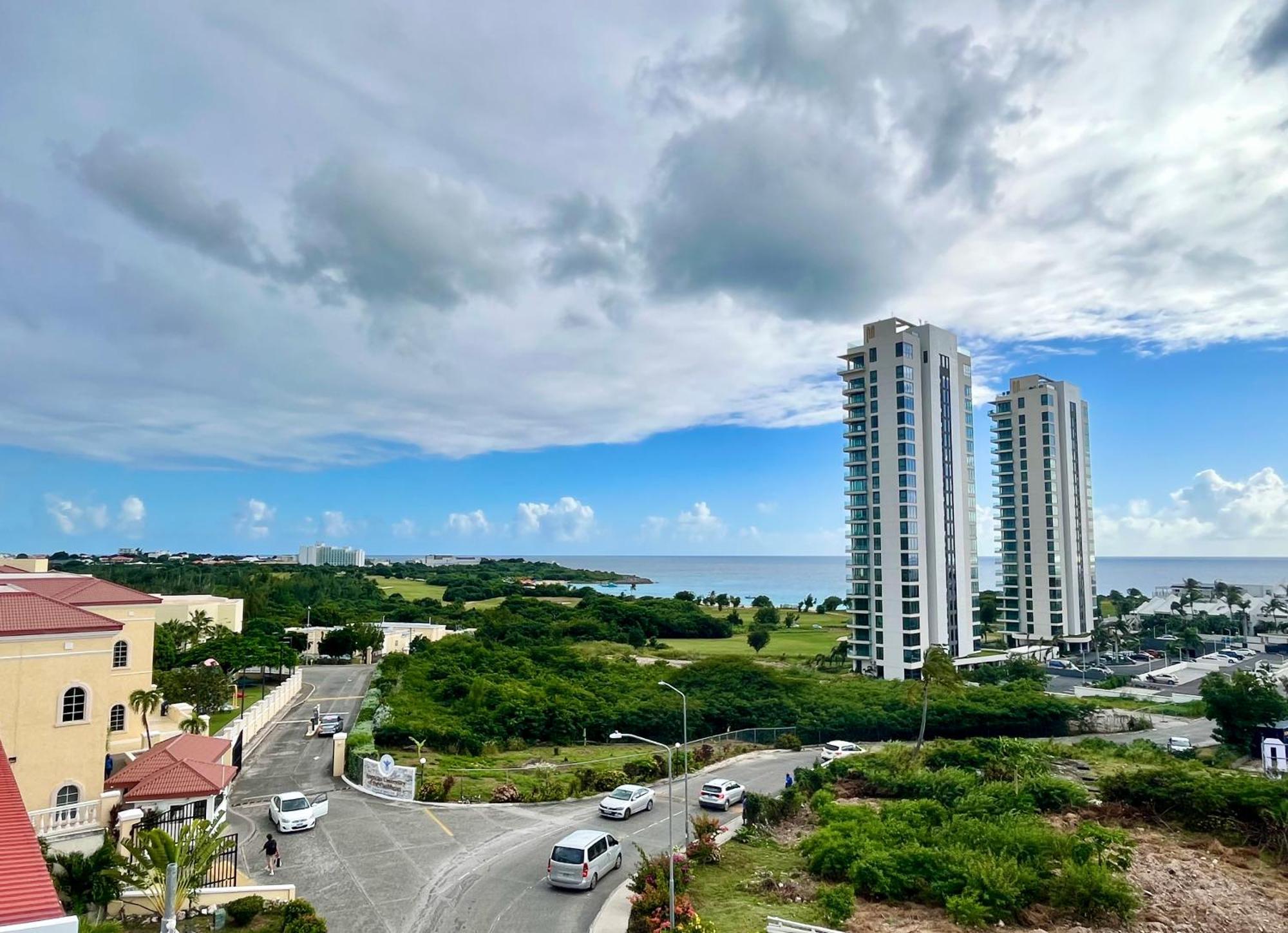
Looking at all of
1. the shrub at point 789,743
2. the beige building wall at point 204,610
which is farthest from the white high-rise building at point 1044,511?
the beige building wall at point 204,610

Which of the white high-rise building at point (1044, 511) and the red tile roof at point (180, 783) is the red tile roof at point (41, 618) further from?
the white high-rise building at point (1044, 511)

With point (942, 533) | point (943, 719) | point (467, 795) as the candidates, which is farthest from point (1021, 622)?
point (467, 795)

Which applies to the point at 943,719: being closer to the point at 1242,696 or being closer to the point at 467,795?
the point at 1242,696

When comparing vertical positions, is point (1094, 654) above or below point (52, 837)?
below

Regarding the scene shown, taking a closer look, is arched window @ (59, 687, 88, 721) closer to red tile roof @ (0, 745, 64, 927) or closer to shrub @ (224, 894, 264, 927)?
shrub @ (224, 894, 264, 927)

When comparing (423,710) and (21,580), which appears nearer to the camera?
(21,580)


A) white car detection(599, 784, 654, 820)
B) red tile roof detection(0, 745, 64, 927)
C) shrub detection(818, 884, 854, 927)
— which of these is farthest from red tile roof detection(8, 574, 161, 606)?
shrub detection(818, 884, 854, 927)
